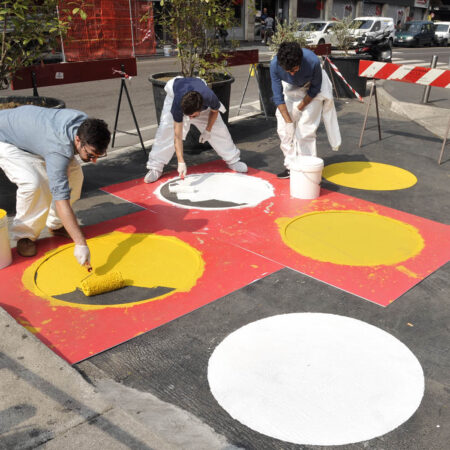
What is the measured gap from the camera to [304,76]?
5383mm

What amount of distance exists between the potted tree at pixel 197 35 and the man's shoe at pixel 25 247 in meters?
3.87

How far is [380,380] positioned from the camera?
2635 mm

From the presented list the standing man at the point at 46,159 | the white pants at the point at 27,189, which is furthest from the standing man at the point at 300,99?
the white pants at the point at 27,189

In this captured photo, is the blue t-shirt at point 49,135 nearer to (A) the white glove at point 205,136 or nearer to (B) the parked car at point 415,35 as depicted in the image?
(A) the white glove at point 205,136

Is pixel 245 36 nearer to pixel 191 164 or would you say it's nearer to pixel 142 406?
pixel 191 164

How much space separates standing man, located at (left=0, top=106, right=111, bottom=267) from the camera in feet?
11.0

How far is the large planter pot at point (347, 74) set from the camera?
1136 cm

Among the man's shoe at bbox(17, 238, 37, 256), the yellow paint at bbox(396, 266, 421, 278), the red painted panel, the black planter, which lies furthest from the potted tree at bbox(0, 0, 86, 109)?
the black planter

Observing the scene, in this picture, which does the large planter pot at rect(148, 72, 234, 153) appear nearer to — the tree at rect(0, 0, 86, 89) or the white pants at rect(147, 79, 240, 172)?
the white pants at rect(147, 79, 240, 172)

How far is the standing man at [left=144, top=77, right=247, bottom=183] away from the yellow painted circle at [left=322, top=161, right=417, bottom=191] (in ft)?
4.20

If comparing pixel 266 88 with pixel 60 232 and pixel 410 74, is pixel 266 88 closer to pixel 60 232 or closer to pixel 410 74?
pixel 410 74

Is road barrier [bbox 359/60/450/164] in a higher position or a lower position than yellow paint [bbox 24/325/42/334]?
higher

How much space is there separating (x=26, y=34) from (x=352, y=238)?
4305 mm

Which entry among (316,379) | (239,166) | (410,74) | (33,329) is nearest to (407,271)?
(316,379)
